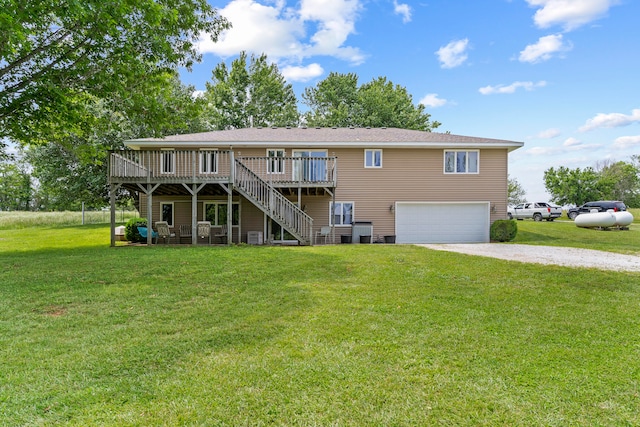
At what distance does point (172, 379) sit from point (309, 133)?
14877 millimetres

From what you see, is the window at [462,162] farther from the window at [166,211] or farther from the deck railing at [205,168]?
the window at [166,211]

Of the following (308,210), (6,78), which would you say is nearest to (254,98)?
(308,210)

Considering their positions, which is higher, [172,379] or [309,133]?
[309,133]

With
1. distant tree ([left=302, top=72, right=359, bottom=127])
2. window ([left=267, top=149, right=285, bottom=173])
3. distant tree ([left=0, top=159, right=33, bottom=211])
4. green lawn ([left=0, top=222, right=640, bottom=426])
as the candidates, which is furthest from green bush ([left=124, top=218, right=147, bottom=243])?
distant tree ([left=0, top=159, right=33, bottom=211])

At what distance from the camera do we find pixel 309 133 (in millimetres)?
16844

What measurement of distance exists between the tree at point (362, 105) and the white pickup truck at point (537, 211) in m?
10.8

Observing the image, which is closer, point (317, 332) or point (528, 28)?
point (317, 332)

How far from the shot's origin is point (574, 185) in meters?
42.2

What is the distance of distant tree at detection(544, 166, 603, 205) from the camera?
4153 cm

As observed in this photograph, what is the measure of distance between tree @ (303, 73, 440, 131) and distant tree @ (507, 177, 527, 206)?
26.1 m

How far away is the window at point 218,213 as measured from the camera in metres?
15.3

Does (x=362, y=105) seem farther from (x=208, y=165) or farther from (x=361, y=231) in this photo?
(x=208, y=165)

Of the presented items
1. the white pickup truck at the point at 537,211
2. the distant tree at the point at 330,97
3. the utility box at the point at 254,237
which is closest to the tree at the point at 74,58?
the utility box at the point at 254,237

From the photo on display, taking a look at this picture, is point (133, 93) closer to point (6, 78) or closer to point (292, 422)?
point (6, 78)
